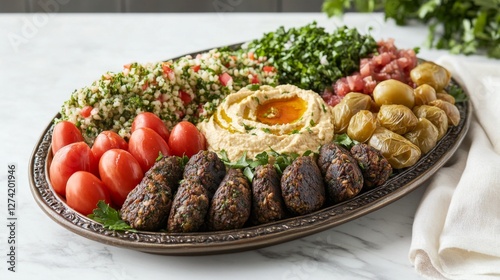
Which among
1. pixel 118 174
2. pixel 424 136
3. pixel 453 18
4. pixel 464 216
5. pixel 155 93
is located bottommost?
pixel 464 216

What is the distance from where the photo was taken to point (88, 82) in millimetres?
8195

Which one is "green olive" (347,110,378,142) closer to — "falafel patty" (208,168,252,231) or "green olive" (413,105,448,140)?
"green olive" (413,105,448,140)

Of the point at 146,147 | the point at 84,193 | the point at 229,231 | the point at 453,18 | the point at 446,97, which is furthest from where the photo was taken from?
the point at 453,18

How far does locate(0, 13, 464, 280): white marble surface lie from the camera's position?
481 centimetres

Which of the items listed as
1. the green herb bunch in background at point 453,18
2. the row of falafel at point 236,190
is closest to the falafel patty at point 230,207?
the row of falafel at point 236,190

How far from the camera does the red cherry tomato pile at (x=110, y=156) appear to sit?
5.09 meters

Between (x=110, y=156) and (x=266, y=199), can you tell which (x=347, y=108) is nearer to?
(x=266, y=199)

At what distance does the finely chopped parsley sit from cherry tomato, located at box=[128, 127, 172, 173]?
37 centimetres

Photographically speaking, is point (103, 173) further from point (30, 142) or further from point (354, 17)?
point (354, 17)

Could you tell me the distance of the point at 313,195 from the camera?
4.95 m

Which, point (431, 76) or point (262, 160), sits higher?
point (431, 76)

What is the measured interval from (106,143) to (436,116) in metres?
2.68

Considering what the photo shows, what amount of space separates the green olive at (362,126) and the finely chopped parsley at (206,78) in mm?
1058

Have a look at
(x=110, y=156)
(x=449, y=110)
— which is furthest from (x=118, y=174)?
(x=449, y=110)
